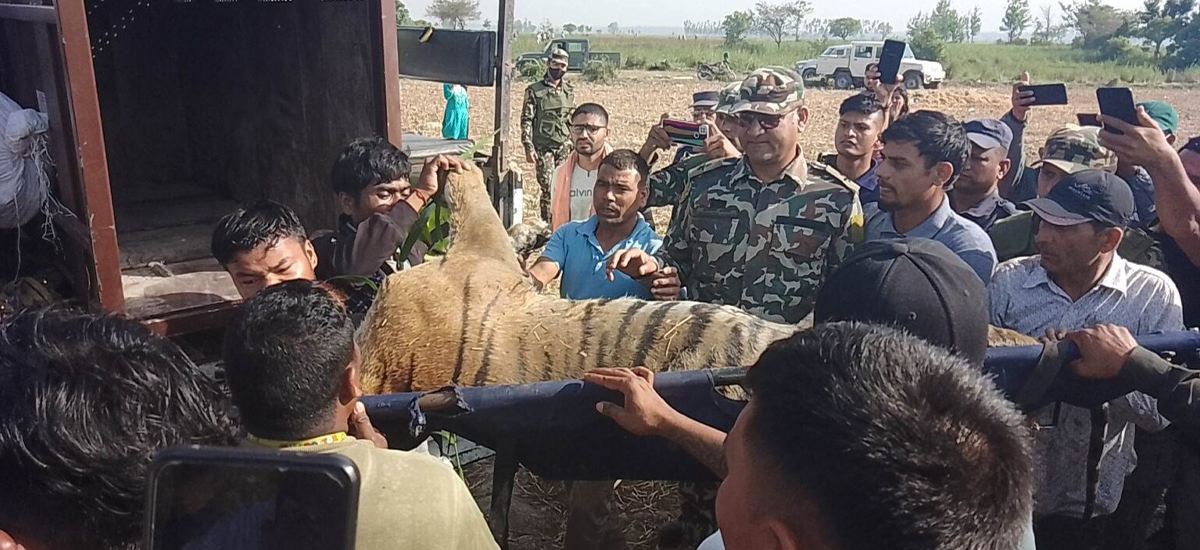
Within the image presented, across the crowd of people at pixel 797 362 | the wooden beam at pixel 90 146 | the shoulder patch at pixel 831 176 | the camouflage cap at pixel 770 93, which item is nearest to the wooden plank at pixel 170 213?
the wooden beam at pixel 90 146

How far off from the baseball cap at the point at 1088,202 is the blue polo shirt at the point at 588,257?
1751 millimetres

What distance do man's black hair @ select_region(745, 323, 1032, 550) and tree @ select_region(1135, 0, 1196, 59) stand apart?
5467cm

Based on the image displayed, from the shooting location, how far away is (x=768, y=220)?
143 inches

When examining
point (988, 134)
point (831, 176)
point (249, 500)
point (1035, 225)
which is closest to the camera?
point (249, 500)

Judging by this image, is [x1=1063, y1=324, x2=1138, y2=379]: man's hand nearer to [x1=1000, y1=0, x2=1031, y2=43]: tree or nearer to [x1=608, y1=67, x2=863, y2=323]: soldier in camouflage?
[x1=608, y1=67, x2=863, y2=323]: soldier in camouflage

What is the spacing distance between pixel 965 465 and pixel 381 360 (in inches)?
88.1

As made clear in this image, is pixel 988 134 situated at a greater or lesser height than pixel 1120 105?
lesser

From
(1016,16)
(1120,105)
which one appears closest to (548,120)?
(1120,105)

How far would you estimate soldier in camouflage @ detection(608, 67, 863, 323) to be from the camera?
11.7ft

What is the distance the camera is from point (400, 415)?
213cm

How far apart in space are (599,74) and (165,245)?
3615 centimetres

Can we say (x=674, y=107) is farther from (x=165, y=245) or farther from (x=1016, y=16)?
(x=1016, y=16)

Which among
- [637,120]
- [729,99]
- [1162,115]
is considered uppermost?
[729,99]

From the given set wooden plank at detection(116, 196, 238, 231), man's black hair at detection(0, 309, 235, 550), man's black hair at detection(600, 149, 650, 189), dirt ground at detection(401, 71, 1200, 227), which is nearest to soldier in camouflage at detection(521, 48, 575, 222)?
dirt ground at detection(401, 71, 1200, 227)
